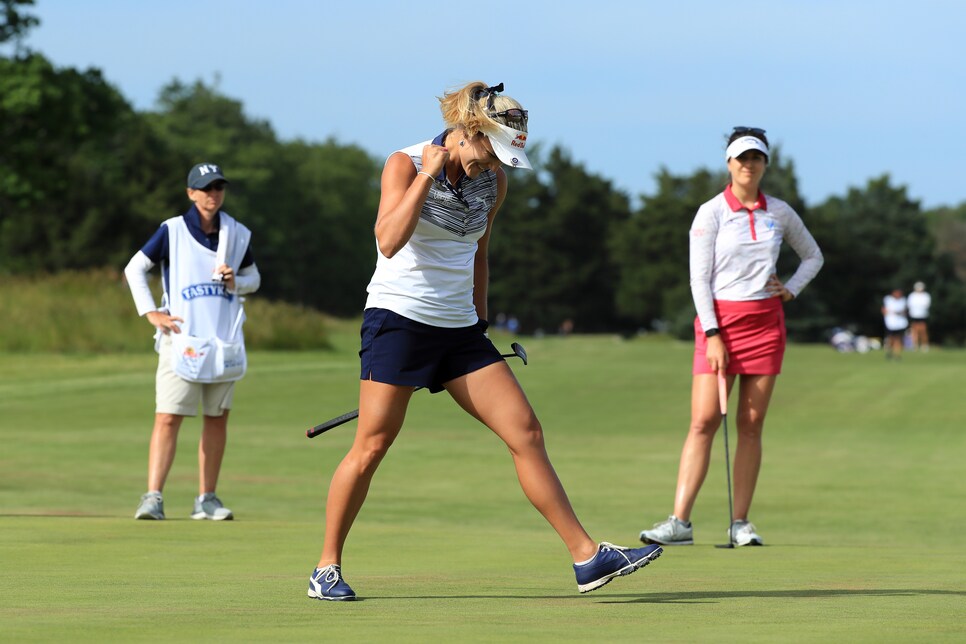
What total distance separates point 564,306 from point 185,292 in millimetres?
108405

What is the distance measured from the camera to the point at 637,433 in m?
18.8

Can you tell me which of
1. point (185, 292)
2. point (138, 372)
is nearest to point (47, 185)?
point (138, 372)

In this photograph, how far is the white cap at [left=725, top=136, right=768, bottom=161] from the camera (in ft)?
28.7

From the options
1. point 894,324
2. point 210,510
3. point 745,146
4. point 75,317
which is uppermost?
point 745,146

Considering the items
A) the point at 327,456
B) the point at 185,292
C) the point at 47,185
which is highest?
the point at 47,185

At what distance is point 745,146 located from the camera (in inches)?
344

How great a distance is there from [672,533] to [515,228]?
361 ft

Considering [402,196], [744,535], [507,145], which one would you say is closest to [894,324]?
[744,535]

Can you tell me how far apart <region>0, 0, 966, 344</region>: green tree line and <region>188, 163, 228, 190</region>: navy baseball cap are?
56.2m

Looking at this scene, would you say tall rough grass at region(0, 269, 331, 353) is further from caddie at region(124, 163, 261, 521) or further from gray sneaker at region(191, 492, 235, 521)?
gray sneaker at region(191, 492, 235, 521)

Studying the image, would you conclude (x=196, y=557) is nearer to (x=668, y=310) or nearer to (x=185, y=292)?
(x=185, y=292)

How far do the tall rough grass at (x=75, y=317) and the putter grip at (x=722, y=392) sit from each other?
876 inches

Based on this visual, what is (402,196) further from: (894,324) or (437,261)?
(894,324)

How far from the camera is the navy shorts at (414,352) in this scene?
594cm
